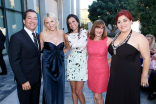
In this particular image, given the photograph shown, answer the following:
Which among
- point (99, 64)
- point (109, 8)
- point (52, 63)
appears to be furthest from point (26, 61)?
point (109, 8)

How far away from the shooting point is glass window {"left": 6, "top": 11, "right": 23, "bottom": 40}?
923cm

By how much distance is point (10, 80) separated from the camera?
197 inches

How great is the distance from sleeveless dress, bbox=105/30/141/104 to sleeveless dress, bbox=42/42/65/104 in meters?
1.02

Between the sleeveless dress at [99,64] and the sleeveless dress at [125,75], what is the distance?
10.5 inches

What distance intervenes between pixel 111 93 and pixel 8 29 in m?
9.15

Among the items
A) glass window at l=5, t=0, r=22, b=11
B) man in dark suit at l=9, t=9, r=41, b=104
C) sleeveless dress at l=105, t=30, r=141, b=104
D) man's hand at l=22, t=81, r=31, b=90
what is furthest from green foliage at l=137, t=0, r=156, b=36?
glass window at l=5, t=0, r=22, b=11

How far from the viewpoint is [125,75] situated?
218cm

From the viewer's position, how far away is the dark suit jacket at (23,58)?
A: 197cm

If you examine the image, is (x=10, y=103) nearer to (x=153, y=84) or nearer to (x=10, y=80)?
(x=10, y=80)

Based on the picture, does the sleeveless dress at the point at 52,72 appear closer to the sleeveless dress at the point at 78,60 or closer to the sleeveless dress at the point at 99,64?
the sleeveless dress at the point at 78,60

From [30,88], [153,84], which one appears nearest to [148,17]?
[153,84]

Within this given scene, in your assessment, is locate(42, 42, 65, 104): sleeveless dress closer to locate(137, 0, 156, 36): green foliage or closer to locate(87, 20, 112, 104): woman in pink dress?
locate(87, 20, 112, 104): woman in pink dress

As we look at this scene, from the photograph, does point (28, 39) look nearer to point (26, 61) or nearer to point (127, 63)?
point (26, 61)

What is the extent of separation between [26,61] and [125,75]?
169cm
